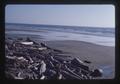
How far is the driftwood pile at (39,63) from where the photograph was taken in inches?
67.4

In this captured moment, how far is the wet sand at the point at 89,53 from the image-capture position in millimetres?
1714

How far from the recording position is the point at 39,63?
1.72m

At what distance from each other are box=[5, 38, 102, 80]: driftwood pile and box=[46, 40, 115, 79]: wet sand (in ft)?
0.12

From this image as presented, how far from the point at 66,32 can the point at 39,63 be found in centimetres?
30

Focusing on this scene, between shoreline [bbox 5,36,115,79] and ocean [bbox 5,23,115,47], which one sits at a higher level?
ocean [bbox 5,23,115,47]

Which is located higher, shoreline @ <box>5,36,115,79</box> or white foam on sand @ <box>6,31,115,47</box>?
white foam on sand @ <box>6,31,115,47</box>

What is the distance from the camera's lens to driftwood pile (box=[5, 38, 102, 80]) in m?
1.71

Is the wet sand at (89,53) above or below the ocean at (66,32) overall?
below

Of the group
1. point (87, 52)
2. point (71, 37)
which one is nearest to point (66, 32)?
point (71, 37)

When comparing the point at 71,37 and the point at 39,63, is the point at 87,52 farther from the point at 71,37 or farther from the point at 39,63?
the point at 39,63

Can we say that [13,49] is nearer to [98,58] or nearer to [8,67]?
[8,67]

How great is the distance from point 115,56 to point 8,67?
794 mm

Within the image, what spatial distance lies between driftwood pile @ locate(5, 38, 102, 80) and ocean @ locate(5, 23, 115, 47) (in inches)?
2.6

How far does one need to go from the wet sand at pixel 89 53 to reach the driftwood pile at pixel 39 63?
4cm
